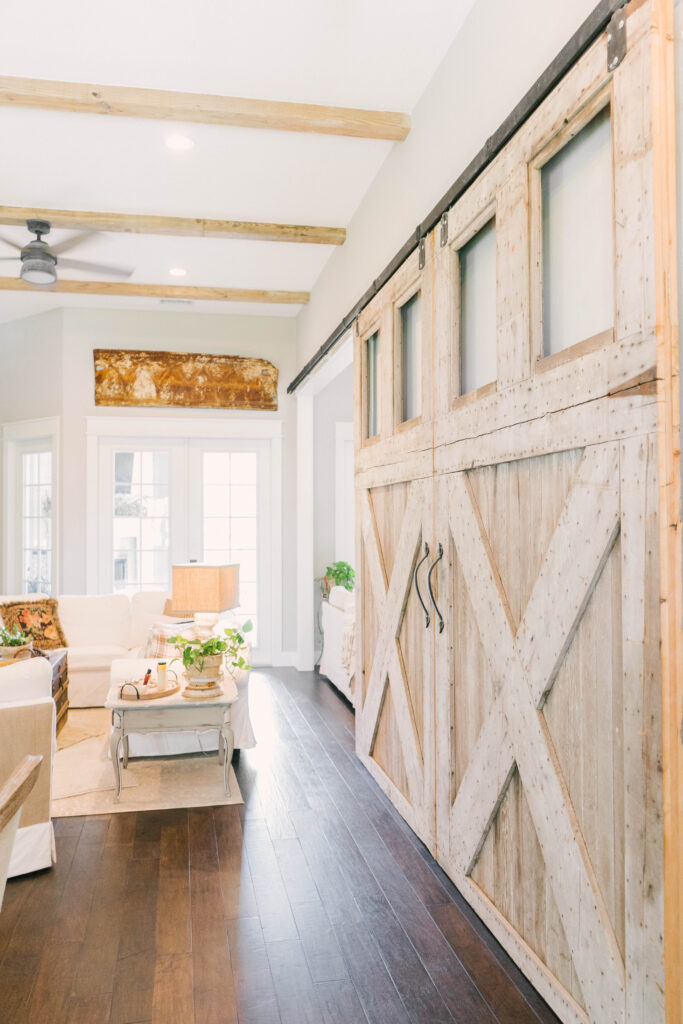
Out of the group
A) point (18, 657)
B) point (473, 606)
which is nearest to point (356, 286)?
point (473, 606)

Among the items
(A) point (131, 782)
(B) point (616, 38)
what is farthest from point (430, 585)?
(A) point (131, 782)

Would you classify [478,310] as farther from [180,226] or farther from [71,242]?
[71,242]

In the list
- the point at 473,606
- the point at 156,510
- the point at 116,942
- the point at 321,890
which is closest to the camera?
the point at 116,942

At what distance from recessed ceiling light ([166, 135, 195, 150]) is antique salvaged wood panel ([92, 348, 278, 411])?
10.7 feet

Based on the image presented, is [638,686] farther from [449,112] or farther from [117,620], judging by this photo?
[117,620]

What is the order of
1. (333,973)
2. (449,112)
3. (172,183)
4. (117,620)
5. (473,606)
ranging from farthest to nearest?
(117,620) < (172,183) < (449,112) < (473,606) < (333,973)

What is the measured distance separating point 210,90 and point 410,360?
5.02 ft

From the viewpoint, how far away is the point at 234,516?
734cm

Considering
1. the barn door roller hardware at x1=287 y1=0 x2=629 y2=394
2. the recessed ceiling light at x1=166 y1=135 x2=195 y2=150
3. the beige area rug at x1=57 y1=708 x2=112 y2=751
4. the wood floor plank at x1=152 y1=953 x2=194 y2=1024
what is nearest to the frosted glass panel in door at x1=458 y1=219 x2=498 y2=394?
the barn door roller hardware at x1=287 y1=0 x2=629 y2=394

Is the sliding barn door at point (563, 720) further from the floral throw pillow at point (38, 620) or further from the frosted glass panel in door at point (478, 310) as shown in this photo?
the floral throw pillow at point (38, 620)

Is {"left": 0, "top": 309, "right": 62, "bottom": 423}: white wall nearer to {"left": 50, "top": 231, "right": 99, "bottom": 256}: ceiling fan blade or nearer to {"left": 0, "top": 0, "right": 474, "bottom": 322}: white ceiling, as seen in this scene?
{"left": 0, "top": 0, "right": 474, "bottom": 322}: white ceiling

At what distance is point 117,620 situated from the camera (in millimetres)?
6207

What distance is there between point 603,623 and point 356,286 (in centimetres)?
337

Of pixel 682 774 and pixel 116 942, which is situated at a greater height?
pixel 682 774
